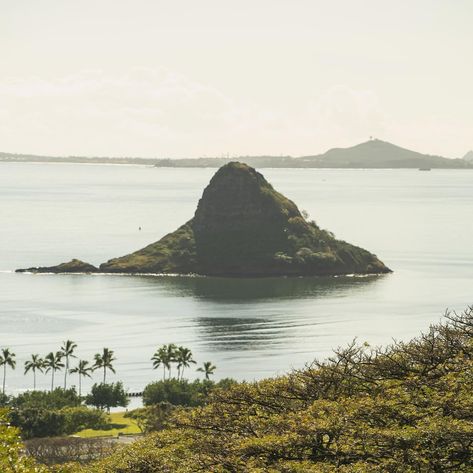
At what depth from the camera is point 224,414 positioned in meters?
56.5

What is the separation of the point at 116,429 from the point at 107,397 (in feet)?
44.1

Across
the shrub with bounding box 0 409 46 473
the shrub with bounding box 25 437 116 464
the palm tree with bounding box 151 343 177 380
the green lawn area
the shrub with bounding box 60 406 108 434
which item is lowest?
the green lawn area

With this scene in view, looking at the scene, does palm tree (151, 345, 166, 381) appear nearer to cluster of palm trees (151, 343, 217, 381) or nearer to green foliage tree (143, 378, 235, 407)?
cluster of palm trees (151, 343, 217, 381)

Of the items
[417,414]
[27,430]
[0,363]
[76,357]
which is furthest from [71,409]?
[417,414]

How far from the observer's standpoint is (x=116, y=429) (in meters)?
125

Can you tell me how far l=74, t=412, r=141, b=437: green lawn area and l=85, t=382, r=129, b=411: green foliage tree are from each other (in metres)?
6.01

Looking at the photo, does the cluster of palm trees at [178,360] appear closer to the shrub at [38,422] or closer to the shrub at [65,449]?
the shrub at [38,422]

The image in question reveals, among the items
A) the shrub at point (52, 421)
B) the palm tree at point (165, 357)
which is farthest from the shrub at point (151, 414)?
the palm tree at point (165, 357)

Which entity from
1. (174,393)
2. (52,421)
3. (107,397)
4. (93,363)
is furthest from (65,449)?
(93,363)

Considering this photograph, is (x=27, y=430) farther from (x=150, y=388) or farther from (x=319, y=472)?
(x=319, y=472)

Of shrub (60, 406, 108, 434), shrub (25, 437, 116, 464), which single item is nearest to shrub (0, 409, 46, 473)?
shrub (25, 437, 116, 464)

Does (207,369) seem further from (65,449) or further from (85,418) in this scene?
(65,449)

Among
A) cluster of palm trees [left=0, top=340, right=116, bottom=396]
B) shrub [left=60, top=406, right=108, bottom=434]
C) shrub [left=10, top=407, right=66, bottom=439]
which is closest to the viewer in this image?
shrub [left=10, top=407, right=66, bottom=439]

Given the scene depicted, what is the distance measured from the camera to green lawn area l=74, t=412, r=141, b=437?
122 meters
